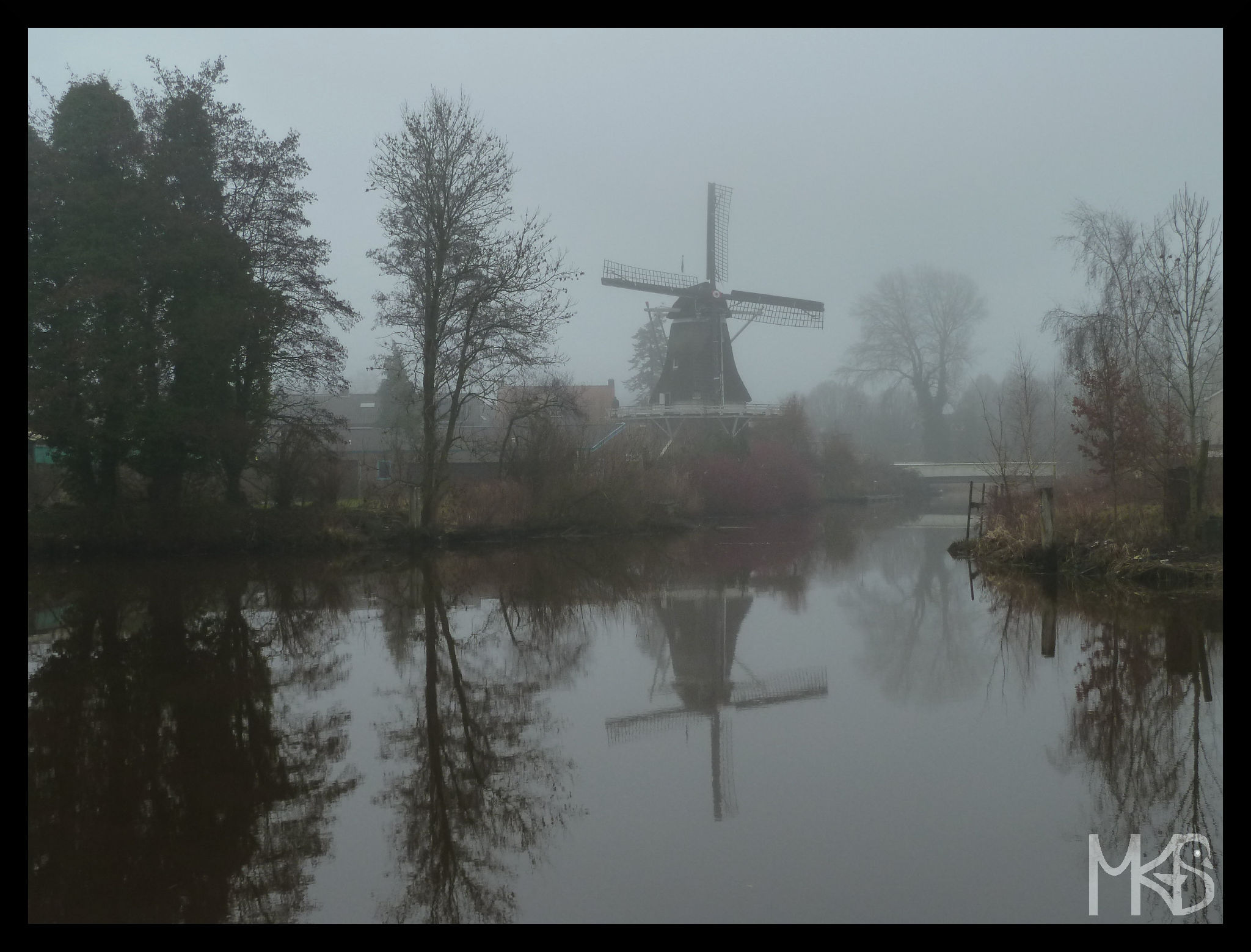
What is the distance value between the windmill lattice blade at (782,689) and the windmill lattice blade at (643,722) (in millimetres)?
526

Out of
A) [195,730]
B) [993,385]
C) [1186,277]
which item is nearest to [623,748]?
[195,730]

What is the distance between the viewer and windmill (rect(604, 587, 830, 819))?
21.5ft

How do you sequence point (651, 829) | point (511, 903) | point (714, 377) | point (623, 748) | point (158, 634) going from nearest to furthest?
1. point (511, 903)
2. point (651, 829)
3. point (623, 748)
4. point (158, 634)
5. point (714, 377)

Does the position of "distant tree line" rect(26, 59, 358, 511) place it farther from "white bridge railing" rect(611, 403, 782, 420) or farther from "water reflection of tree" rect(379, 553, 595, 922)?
"white bridge railing" rect(611, 403, 782, 420)

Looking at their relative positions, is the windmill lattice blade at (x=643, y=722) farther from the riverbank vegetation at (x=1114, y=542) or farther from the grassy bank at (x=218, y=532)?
the grassy bank at (x=218, y=532)

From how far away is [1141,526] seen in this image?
50.3 ft

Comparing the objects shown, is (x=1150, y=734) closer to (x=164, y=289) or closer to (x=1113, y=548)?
(x=1113, y=548)

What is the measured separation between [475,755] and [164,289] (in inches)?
733

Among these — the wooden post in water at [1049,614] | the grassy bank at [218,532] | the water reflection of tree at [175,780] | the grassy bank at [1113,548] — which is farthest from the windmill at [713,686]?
the grassy bank at [218,532]

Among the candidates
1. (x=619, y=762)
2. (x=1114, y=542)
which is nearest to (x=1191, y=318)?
(x=1114, y=542)

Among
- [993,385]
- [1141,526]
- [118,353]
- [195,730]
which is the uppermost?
[993,385]

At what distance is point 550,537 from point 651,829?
69.0 feet

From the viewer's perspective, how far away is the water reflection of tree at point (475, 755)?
4.46 meters

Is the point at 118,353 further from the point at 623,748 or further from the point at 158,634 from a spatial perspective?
the point at 623,748
